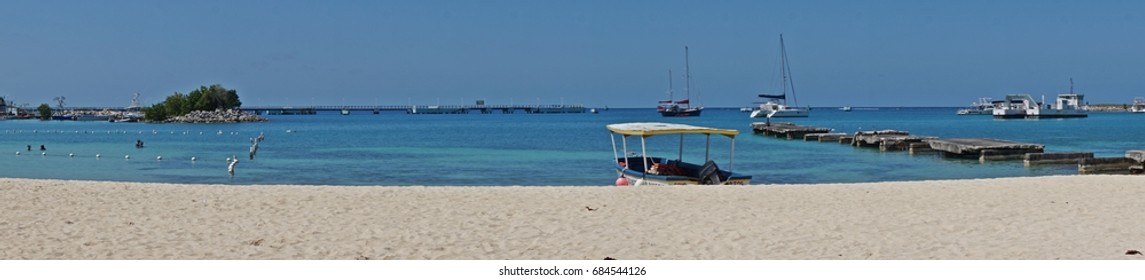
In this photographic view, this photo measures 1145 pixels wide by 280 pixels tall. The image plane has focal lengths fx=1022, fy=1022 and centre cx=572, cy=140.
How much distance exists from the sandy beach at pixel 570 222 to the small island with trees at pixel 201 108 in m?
111

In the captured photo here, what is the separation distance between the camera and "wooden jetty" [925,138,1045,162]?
36.2 meters

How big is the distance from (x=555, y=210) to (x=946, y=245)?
15.6 feet

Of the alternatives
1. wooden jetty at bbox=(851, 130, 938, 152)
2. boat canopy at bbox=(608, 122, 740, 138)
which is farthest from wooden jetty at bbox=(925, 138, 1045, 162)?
boat canopy at bbox=(608, 122, 740, 138)

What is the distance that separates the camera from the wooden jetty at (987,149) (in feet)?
119

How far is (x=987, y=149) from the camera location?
3678cm

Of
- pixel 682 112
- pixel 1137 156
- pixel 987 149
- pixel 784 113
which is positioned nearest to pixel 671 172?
pixel 1137 156

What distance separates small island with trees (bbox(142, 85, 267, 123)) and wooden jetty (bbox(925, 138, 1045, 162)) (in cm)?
9743

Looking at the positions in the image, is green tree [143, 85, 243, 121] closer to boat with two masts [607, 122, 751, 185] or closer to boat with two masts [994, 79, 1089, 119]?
boat with two masts [994, 79, 1089, 119]

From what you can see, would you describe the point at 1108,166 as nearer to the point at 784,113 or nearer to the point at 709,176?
the point at 709,176

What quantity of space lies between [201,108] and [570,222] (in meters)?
131

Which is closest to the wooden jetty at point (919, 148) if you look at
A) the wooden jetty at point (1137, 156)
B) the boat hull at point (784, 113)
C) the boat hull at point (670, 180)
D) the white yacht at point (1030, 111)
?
the wooden jetty at point (1137, 156)

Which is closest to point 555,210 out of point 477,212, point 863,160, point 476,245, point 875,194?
point 477,212

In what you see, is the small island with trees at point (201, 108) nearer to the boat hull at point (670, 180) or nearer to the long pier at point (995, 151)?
the long pier at point (995, 151)

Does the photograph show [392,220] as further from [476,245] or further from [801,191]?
[801,191]
